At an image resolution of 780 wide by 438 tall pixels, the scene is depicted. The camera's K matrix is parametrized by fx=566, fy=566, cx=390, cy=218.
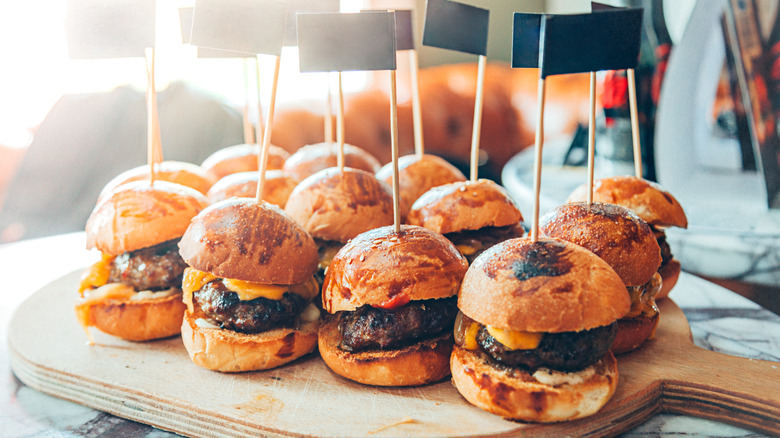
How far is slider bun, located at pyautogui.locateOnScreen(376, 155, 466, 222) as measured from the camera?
3.21m

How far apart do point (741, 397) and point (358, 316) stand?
131 cm

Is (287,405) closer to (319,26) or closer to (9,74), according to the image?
(319,26)

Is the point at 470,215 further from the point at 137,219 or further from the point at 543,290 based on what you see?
the point at 137,219

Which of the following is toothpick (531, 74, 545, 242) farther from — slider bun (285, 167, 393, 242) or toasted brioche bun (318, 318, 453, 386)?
slider bun (285, 167, 393, 242)

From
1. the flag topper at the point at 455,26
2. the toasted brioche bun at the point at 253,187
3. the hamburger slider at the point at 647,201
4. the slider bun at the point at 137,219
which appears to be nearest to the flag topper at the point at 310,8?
the flag topper at the point at 455,26

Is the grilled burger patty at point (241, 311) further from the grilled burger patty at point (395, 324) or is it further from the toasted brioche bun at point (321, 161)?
the toasted brioche bun at point (321, 161)

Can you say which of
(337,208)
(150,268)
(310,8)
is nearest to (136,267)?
(150,268)

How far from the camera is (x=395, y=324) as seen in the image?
200 centimetres

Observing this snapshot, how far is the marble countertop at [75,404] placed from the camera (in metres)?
1.88

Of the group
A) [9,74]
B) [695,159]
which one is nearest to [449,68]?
[695,159]

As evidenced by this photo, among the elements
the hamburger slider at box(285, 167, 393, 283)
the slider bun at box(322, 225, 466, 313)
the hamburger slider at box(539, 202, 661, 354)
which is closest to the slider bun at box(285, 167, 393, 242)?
the hamburger slider at box(285, 167, 393, 283)

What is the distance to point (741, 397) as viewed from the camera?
6.11 ft

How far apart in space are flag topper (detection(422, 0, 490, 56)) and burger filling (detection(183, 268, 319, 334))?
4.61 feet

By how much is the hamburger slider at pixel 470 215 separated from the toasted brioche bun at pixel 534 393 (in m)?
0.85
